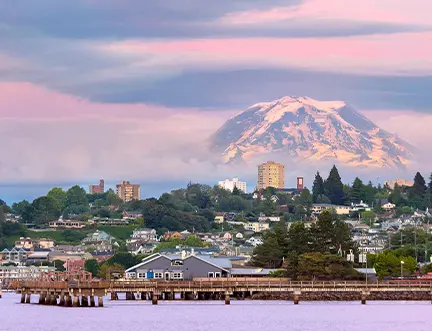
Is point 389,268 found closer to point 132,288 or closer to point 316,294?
point 316,294

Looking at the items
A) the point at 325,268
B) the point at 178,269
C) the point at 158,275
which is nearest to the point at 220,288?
the point at 325,268

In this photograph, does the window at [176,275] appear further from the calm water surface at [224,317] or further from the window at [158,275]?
the calm water surface at [224,317]

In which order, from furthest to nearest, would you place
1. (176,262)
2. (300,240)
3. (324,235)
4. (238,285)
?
(300,240) → (324,235) → (176,262) → (238,285)

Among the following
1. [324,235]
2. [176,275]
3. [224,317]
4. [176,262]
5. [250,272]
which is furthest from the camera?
[324,235]

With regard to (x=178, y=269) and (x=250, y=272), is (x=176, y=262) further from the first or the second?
(x=250, y=272)

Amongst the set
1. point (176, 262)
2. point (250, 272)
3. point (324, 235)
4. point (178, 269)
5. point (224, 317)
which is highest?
point (324, 235)

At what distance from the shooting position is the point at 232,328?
119 m

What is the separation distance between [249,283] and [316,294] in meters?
14.2

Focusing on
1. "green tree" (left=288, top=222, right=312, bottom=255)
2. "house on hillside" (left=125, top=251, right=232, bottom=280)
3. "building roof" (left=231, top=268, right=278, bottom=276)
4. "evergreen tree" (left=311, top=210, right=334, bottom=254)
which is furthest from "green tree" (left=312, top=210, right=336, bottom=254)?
"house on hillside" (left=125, top=251, right=232, bottom=280)

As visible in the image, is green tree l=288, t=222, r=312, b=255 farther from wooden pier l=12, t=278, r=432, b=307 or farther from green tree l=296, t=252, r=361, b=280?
wooden pier l=12, t=278, r=432, b=307

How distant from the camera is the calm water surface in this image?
395 ft

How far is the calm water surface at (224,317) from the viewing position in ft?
395

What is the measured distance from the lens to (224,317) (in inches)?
5182

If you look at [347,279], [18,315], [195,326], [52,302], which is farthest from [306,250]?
[195,326]
